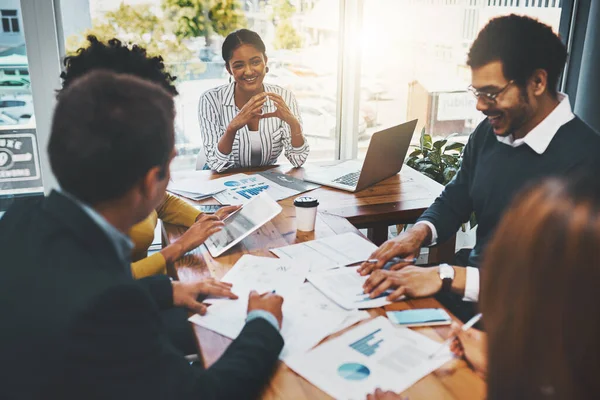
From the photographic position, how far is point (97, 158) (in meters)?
0.88

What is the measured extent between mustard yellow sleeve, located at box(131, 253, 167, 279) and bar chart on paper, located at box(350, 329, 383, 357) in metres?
0.71

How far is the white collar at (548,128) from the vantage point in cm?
161

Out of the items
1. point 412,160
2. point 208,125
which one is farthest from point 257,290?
point 412,160

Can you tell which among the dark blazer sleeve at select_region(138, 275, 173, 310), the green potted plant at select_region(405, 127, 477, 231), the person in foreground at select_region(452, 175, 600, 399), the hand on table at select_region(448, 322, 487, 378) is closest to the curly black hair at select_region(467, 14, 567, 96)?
the hand on table at select_region(448, 322, 487, 378)

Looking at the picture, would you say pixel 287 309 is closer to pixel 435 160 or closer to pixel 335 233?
pixel 335 233

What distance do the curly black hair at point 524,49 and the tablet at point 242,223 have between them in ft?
2.75

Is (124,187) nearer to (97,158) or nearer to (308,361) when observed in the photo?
(97,158)

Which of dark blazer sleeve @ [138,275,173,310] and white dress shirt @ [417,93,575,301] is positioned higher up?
white dress shirt @ [417,93,575,301]

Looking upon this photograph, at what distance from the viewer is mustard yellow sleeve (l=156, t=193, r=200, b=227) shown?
1923 mm

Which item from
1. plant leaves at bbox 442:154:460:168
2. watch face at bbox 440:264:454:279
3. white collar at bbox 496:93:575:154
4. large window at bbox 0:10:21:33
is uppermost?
large window at bbox 0:10:21:33

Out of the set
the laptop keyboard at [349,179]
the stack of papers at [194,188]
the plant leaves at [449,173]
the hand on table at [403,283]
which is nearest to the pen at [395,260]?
the hand on table at [403,283]

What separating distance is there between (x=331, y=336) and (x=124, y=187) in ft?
1.84

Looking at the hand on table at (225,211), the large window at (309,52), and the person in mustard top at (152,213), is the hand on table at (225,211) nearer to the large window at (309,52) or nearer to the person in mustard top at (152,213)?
the person in mustard top at (152,213)

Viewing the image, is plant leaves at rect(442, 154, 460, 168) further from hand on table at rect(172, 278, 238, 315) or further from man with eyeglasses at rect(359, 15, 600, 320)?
hand on table at rect(172, 278, 238, 315)
